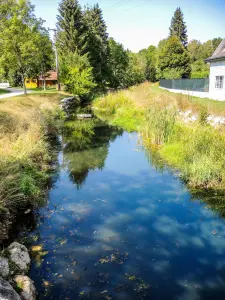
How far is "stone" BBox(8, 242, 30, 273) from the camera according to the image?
5078 mm

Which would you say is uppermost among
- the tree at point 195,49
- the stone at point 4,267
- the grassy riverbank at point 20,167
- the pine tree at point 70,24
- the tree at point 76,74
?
the tree at point 195,49

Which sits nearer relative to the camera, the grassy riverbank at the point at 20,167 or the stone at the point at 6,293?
the stone at the point at 6,293

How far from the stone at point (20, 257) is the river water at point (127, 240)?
9.0 inches

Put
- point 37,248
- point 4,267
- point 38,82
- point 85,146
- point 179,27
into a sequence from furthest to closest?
point 179,27
point 38,82
point 85,146
point 37,248
point 4,267

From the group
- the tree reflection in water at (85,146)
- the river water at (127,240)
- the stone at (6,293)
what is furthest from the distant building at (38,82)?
the stone at (6,293)

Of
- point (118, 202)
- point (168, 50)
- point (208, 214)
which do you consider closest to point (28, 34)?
point (118, 202)

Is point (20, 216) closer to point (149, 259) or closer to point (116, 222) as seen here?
point (116, 222)

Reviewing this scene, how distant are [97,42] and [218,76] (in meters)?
21.1

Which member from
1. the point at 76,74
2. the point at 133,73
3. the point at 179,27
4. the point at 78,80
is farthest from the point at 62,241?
the point at 179,27

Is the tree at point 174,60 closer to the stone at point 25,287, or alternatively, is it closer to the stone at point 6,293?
the stone at point 25,287

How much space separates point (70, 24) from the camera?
117 feet

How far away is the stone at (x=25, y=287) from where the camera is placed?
4391mm

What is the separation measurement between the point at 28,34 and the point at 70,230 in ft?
74.2

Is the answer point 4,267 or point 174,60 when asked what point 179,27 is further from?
point 4,267
